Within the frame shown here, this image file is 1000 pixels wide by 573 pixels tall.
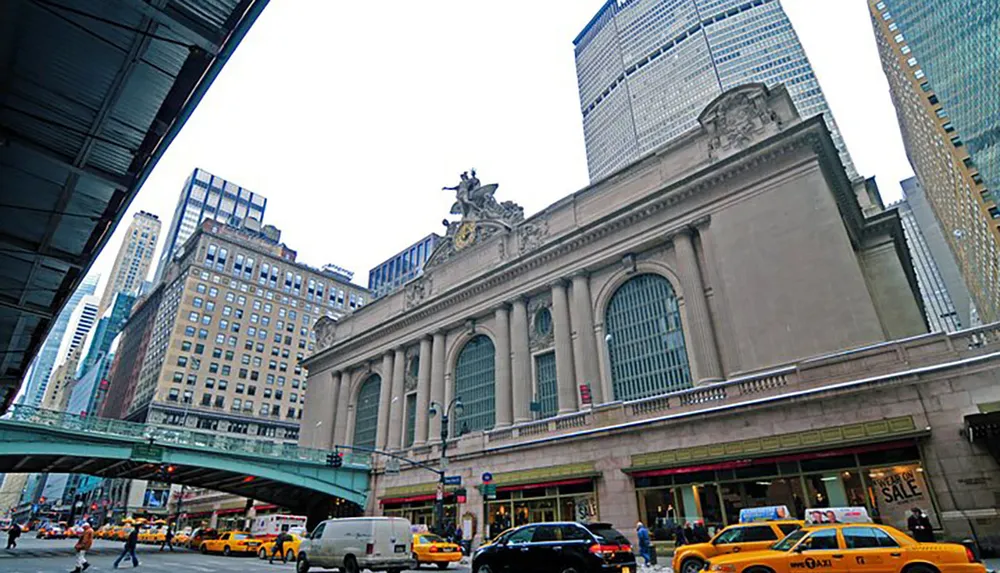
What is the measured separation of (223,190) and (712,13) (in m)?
139

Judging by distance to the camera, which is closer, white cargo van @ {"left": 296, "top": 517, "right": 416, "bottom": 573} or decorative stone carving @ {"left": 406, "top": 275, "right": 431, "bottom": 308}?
white cargo van @ {"left": 296, "top": 517, "right": 416, "bottom": 573}

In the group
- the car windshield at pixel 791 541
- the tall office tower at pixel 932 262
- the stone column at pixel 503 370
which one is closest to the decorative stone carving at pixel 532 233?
the stone column at pixel 503 370

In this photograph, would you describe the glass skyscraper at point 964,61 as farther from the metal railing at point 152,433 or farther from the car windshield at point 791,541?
the metal railing at point 152,433

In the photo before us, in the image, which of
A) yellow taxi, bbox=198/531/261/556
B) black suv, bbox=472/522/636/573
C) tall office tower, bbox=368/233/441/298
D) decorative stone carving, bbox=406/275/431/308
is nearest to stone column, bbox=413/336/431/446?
decorative stone carving, bbox=406/275/431/308

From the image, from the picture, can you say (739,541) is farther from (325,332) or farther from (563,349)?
(325,332)

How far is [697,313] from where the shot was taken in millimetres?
28938

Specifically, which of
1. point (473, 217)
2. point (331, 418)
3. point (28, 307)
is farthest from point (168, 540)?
point (28, 307)

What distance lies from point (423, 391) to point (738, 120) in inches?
1184

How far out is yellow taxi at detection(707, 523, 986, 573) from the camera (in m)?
9.84

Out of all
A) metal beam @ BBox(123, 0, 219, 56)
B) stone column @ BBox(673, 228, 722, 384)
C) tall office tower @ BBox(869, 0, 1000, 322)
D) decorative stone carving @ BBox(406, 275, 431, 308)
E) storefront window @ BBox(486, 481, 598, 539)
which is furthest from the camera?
tall office tower @ BBox(869, 0, 1000, 322)

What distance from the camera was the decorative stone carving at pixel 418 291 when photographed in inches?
1914

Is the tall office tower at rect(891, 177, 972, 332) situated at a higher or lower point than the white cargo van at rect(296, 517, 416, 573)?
higher

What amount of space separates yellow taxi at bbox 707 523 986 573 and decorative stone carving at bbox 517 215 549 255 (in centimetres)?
2898

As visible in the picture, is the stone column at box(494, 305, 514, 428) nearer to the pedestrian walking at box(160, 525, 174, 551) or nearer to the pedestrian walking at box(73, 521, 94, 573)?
the pedestrian walking at box(73, 521, 94, 573)
